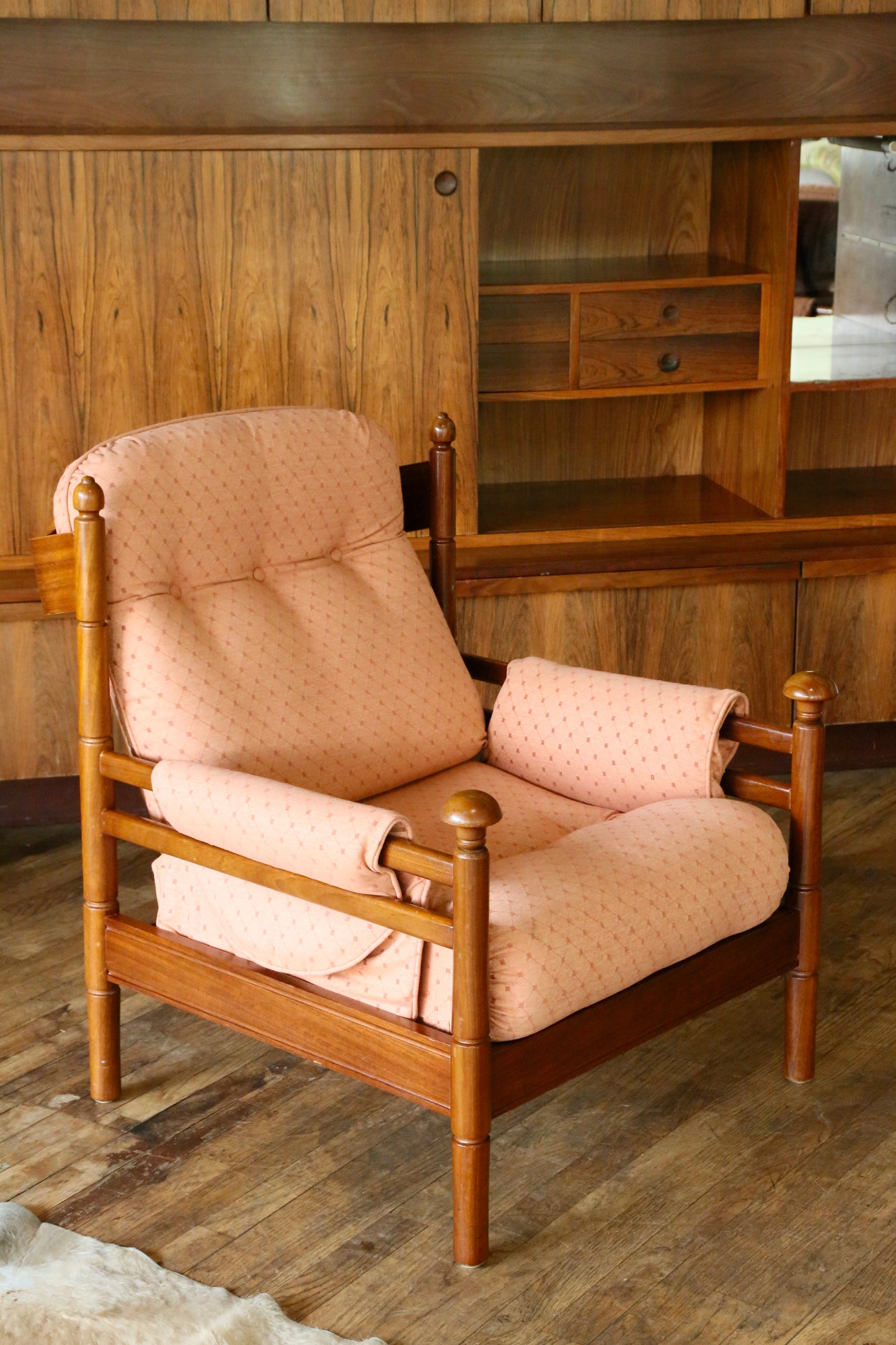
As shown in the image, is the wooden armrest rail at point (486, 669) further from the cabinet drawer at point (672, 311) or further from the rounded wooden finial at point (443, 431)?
the cabinet drawer at point (672, 311)

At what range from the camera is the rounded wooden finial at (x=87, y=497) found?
2102 millimetres

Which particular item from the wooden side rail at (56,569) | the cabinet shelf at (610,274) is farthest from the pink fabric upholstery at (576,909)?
the cabinet shelf at (610,274)

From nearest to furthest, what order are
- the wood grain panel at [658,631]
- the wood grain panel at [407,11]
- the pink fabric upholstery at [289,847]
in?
the pink fabric upholstery at [289,847] → the wood grain panel at [407,11] → the wood grain panel at [658,631]

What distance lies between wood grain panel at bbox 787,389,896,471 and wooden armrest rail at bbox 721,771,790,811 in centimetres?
174

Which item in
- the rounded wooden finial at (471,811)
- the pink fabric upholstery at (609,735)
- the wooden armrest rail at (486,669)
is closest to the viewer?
the rounded wooden finial at (471,811)

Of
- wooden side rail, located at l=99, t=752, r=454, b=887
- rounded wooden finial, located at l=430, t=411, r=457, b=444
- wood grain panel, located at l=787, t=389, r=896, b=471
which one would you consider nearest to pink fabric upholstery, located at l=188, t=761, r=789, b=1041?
wooden side rail, located at l=99, t=752, r=454, b=887

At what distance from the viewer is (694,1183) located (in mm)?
Answer: 2131

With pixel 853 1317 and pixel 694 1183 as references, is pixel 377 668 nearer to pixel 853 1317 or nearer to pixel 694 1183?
pixel 694 1183

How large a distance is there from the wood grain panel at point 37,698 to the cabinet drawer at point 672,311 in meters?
1.28

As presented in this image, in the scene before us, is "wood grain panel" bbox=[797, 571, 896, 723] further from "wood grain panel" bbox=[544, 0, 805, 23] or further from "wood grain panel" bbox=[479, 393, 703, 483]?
"wood grain panel" bbox=[544, 0, 805, 23]

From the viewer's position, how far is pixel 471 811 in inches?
70.1

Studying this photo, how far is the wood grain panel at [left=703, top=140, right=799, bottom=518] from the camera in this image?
3.40 meters

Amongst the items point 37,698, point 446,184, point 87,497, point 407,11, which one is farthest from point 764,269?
point 87,497

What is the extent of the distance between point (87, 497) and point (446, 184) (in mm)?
1425
